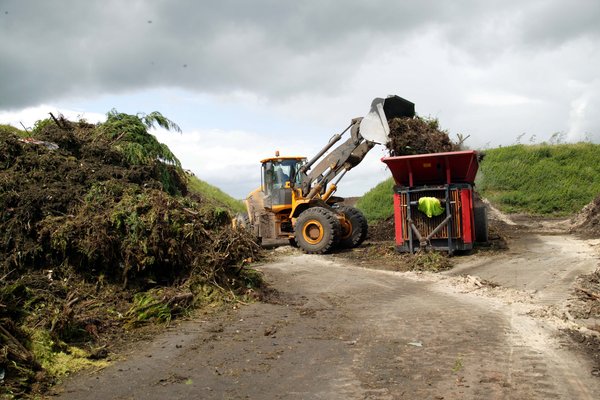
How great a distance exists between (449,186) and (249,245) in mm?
5387

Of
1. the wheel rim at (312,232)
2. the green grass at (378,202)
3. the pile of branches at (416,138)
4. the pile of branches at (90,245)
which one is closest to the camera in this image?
the pile of branches at (90,245)

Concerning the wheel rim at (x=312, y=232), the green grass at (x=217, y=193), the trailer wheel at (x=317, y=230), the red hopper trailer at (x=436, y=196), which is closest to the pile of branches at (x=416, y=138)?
the red hopper trailer at (x=436, y=196)

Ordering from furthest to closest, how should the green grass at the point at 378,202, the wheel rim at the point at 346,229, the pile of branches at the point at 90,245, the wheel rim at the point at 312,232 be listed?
the green grass at the point at 378,202 < the wheel rim at the point at 346,229 < the wheel rim at the point at 312,232 < the pile of branches at the point at 90,245

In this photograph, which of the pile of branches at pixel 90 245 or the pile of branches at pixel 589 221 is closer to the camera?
the pile of branches at pixel 90 245

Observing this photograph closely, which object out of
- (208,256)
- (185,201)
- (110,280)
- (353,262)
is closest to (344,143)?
(353,262)

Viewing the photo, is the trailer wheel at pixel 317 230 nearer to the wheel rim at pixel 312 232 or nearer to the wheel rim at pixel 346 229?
the wheel rim at pixel 312 232

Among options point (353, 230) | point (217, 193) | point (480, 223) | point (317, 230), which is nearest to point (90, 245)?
point (317, 230)

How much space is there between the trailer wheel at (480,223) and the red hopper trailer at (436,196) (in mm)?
1049

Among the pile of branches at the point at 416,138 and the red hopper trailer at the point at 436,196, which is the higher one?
the pile of branches at the point at 416,138

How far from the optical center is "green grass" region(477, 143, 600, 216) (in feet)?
84.6

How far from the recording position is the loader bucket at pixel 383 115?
44.3 feet

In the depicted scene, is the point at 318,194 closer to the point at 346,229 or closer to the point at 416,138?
the point at 346,229

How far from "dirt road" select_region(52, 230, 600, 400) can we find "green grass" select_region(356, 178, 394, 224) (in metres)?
18.4

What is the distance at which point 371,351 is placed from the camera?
222 inches
